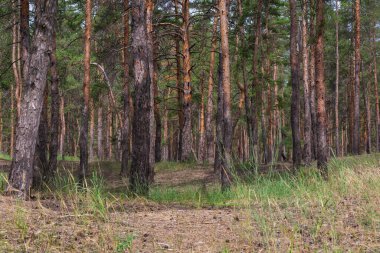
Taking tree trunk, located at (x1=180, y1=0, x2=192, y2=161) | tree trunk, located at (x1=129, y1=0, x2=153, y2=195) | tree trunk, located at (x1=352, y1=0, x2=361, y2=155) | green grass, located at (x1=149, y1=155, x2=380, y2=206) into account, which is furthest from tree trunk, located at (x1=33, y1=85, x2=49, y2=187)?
tree trunk, located at (x1=352, y1=0, x2=361, y2=155)

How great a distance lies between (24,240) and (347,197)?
16.4 ft

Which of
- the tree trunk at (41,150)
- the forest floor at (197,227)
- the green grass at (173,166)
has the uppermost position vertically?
the tree trunk at (41,150)

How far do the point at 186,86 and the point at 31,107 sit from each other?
13526 millimetres

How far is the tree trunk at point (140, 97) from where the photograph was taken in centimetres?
943

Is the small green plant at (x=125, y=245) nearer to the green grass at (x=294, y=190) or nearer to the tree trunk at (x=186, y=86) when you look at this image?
the green grass at (x=294, y=190)

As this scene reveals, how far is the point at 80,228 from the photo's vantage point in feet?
15.0

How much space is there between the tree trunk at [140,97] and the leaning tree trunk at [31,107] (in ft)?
8.15

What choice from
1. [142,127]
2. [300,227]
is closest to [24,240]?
[300,227]

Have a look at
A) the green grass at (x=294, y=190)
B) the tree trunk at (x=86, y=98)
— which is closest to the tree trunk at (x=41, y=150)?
the tree trunk at (x=86, y=98)

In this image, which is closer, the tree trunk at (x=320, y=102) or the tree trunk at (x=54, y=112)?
the tree trunk at (x=320, y=102)

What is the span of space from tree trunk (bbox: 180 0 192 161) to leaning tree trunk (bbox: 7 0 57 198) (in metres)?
12.3

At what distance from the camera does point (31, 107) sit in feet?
23.5

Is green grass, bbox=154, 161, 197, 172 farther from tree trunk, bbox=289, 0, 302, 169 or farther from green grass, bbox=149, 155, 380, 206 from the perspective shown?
green grass, bbox=149, 155, 380, 206

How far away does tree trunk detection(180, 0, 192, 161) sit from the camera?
19.7 m
